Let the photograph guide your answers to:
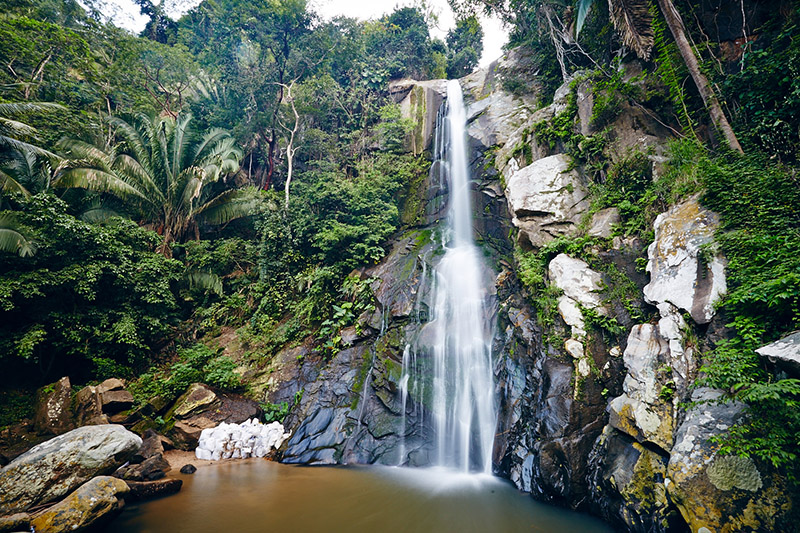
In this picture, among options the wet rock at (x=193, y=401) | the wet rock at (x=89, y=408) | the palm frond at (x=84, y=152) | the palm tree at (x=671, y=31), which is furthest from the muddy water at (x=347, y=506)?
the palm frond at (x=84, y=152)

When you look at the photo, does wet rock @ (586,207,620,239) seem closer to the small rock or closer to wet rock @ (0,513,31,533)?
wet rock @ (0,513,31,533)

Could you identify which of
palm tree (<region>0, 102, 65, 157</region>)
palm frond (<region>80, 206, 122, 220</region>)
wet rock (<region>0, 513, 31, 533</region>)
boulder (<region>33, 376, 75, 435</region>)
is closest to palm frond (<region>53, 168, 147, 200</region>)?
A: palm frond (<region>80, 206, 122, 220</region>)

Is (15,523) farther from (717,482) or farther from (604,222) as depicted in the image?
(604,222)

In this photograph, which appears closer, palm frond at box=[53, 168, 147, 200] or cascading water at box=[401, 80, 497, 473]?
cascading water at box=[401, 80, 497, 473]

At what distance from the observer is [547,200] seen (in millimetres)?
8250

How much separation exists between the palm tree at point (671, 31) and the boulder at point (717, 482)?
193 inches

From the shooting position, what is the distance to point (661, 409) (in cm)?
457

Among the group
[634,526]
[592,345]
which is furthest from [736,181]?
[634,526]

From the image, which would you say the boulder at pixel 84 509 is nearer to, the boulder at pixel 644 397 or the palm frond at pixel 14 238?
the palm frond at pixel 14 238

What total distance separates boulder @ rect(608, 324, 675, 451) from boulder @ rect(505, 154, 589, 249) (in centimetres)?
324

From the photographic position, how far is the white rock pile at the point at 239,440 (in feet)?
26.0

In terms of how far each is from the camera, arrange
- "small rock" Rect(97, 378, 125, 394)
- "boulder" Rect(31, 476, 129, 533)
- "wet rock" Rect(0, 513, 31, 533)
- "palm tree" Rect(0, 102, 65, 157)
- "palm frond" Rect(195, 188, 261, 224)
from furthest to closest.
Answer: "palm frond" Rect(195, 188, 261, 224) → "palm tree" Rect(0, 102, 65, 157) → "small rock" Rect(97, 378, 125, 394) → "boulder" Rect(31, 476, 129, 533) → "wet rock" Rect(0, 513, 31, 533)

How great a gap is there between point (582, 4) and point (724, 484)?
924 cm

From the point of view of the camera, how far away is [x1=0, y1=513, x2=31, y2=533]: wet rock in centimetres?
430
